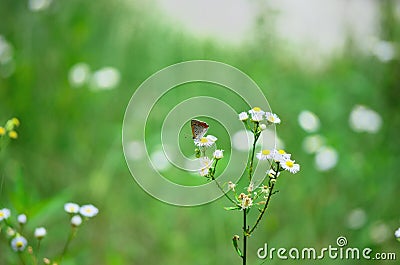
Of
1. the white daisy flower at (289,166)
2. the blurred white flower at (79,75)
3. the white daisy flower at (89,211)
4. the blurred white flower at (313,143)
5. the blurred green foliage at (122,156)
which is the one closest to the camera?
the white daisy flower at (289,166)

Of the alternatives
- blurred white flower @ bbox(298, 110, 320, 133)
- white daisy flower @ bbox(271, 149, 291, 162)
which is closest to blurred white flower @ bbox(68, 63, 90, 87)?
blurred white flower @ bbox(298, 110, 320, 133)

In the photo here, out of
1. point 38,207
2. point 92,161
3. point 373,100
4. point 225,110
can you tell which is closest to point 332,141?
point 373,100

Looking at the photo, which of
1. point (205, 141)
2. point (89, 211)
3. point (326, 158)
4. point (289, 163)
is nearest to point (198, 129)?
point (205, 141)

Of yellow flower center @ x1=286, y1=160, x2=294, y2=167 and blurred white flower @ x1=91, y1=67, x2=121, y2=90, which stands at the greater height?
blurred white flower @ x1=91, y1=67, x2=121, y2=90

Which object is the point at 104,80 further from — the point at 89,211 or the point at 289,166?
the point at 289,166

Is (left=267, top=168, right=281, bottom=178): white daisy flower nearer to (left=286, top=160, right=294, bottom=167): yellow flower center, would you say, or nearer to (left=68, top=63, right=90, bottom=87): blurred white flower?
(left=286, top=160, right=294, bottom=167): yellow flower center

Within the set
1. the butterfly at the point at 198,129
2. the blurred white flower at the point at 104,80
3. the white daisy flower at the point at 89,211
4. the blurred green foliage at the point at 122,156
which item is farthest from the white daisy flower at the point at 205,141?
the blurred white flower at the point at 104,80

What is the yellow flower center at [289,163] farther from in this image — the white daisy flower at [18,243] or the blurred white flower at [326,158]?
the blurred white flower at [326,158]
